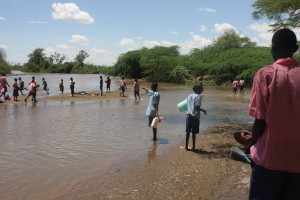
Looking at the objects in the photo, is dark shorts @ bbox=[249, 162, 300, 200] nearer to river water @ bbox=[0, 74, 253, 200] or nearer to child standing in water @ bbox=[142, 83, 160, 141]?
river water @ bbox=[0, 74, 253, 200]

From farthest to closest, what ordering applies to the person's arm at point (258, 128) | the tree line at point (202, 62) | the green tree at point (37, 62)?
the green tree at point (37, 62), the tree line at point (202, 62), the person's arm at point (258, 128)

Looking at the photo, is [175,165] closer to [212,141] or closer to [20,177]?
[212,141]

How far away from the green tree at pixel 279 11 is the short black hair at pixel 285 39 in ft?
25.4

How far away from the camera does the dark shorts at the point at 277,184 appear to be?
2.44m

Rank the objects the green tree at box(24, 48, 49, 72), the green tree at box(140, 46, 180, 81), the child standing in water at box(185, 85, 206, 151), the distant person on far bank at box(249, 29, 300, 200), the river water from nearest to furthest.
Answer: the distant person on far bank at box(249, 29, 300, 200) < the river water < the child standing in water at box(185, 85, 206, 151) < the green tree at box(140, 46, 180, 81) < the green tree at box(24, 48, 49, 72)

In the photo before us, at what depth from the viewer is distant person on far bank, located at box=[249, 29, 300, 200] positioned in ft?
7.75

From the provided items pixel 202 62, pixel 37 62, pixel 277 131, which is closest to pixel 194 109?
pixel 277 131

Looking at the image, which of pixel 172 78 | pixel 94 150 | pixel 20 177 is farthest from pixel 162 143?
pixel 172 78

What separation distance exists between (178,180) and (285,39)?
3.45 metres

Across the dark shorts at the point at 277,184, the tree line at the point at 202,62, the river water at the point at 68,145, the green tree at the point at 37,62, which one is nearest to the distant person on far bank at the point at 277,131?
the dark shorts at the point at 277,184

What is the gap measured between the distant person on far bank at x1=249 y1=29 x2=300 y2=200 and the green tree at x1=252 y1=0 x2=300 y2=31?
8.10 m

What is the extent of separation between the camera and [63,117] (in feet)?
43.1

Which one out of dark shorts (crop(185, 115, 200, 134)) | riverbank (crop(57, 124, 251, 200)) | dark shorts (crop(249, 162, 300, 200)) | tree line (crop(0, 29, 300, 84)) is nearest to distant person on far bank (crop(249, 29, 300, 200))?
dark shorts (crop(249, 162, 300, 200))

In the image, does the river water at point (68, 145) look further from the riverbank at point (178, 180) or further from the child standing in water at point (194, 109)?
the child standing in water at point (194, 109)
